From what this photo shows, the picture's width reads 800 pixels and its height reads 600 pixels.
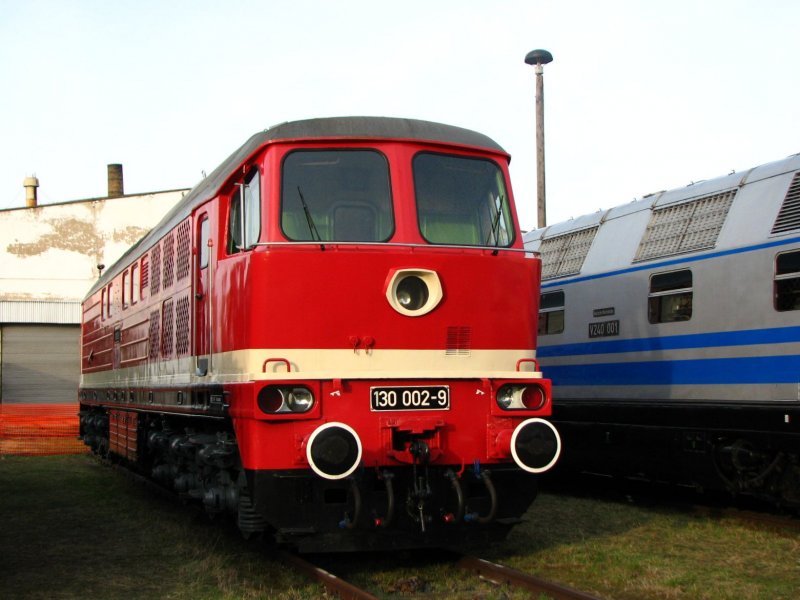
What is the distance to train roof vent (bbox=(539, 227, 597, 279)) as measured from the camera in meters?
13.2

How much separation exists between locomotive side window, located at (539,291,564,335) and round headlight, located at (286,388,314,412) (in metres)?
6.44

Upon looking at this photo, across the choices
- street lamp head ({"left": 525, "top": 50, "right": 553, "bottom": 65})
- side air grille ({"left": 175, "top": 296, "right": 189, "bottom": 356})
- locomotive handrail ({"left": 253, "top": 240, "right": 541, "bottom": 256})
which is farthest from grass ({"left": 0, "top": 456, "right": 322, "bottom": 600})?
street lamp head ({"left": 525, "top": 50, "right": 553, "bottom": 65})

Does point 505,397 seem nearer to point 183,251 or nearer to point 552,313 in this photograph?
point 183,251

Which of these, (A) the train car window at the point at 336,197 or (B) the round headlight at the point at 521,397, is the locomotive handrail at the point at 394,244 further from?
(B) the round headlight at the point at 521,397

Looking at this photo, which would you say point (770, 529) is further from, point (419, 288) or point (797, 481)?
point (419, 288)

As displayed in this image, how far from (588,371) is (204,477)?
5351mm

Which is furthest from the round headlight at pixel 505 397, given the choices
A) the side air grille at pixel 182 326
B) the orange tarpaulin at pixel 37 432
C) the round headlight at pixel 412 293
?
the orange tarpaulin at pixel 37 432

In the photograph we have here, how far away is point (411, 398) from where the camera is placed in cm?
745

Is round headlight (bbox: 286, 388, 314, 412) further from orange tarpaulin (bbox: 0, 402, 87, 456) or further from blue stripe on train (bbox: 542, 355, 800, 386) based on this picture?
orange tarpaulin (bbox: 0, 402, 87, 456)

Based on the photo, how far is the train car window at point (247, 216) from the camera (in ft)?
25.3

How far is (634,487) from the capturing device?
13648mm

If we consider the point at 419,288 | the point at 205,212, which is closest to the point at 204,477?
the point at 205,212

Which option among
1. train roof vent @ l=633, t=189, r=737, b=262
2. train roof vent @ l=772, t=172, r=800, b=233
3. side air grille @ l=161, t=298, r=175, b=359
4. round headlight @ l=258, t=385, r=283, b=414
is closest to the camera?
round headlight @ l=258, t=385, r=283, b=414

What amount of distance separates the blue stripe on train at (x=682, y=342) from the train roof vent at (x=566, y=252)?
1.03 metres
